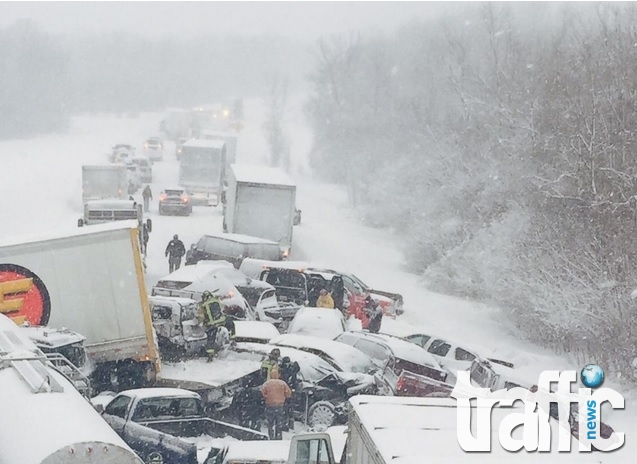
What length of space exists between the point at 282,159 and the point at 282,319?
217 ft

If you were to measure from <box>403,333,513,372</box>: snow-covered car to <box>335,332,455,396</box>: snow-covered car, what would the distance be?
906mm

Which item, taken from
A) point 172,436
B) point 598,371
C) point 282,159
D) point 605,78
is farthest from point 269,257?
point 282,159

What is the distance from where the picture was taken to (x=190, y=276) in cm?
1805

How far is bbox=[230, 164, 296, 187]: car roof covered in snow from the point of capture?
26600mm

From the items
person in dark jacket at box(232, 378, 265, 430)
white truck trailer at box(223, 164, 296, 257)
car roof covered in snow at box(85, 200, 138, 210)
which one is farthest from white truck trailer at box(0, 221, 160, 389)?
white truck trailer at box(223, 164, 296, 257)

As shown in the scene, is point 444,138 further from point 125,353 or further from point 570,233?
point 125,353

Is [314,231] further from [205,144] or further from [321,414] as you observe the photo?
[321,414]

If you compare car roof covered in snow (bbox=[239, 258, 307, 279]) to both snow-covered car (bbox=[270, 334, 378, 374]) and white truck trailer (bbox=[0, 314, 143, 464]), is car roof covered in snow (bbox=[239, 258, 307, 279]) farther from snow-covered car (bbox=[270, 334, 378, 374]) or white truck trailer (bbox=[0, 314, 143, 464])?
white truck trailer (bbox=[0, 314, 143, 464])

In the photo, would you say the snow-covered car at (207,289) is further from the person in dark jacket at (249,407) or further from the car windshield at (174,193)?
the car windshield at (174,193)

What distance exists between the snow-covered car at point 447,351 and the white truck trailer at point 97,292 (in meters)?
5.92

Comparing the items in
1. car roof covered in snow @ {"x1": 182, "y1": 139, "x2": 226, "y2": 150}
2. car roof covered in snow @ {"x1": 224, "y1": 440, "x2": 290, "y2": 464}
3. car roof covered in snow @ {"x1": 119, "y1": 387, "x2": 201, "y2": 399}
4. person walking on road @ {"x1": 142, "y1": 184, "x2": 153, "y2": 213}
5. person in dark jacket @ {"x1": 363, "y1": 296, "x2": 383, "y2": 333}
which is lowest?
person in dark jacket @ {"x1": 363, "y1": 296, "x2": 383, "y2": 333}

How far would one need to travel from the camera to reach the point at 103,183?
112ft

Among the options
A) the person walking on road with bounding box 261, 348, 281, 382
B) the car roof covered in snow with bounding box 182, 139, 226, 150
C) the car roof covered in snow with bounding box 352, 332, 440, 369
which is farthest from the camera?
the car roof covered in snow with bounding box 182, 139, 226, 150

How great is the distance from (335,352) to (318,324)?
234cm
